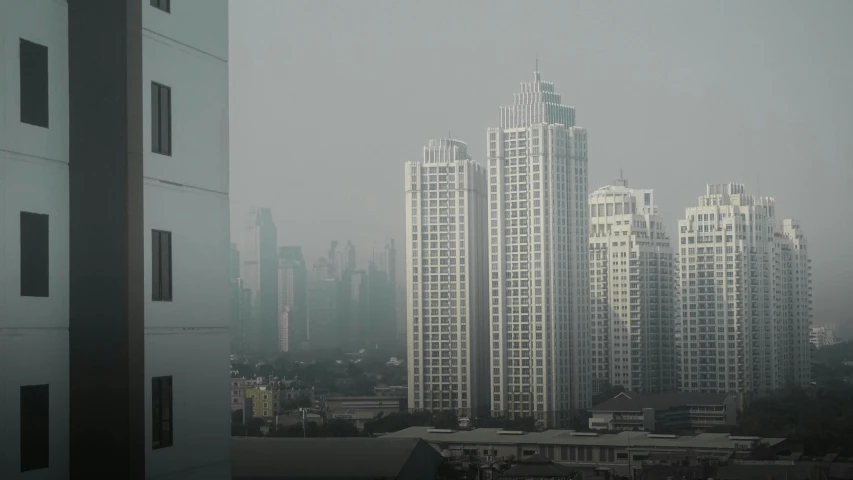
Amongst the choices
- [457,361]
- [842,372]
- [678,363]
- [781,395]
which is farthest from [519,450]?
[678,363]

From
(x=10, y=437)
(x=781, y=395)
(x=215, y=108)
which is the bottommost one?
(x=781, y=395)

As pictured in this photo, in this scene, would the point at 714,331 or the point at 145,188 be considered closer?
the point at 145,188

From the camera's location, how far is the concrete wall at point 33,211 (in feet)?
4.28

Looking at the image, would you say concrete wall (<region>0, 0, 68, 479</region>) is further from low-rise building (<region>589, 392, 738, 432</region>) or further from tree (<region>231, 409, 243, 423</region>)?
low-rise building (<region>589, 392, 738, 432</region>)

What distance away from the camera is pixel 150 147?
1392 mm

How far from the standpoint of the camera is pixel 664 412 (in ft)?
37.8

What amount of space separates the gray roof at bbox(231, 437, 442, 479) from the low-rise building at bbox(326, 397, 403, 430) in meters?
4.97

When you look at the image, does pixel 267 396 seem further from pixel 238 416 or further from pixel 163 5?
pixel 163 5

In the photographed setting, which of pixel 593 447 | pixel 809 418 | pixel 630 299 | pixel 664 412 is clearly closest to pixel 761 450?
pixel 593 447

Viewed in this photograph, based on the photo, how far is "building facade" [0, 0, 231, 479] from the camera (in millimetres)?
1326

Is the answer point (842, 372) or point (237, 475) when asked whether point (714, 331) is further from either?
point (237, 475)

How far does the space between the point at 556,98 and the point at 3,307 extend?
1321 centimetres

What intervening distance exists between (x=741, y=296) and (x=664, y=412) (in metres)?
2.29

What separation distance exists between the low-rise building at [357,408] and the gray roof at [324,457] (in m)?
4.97
